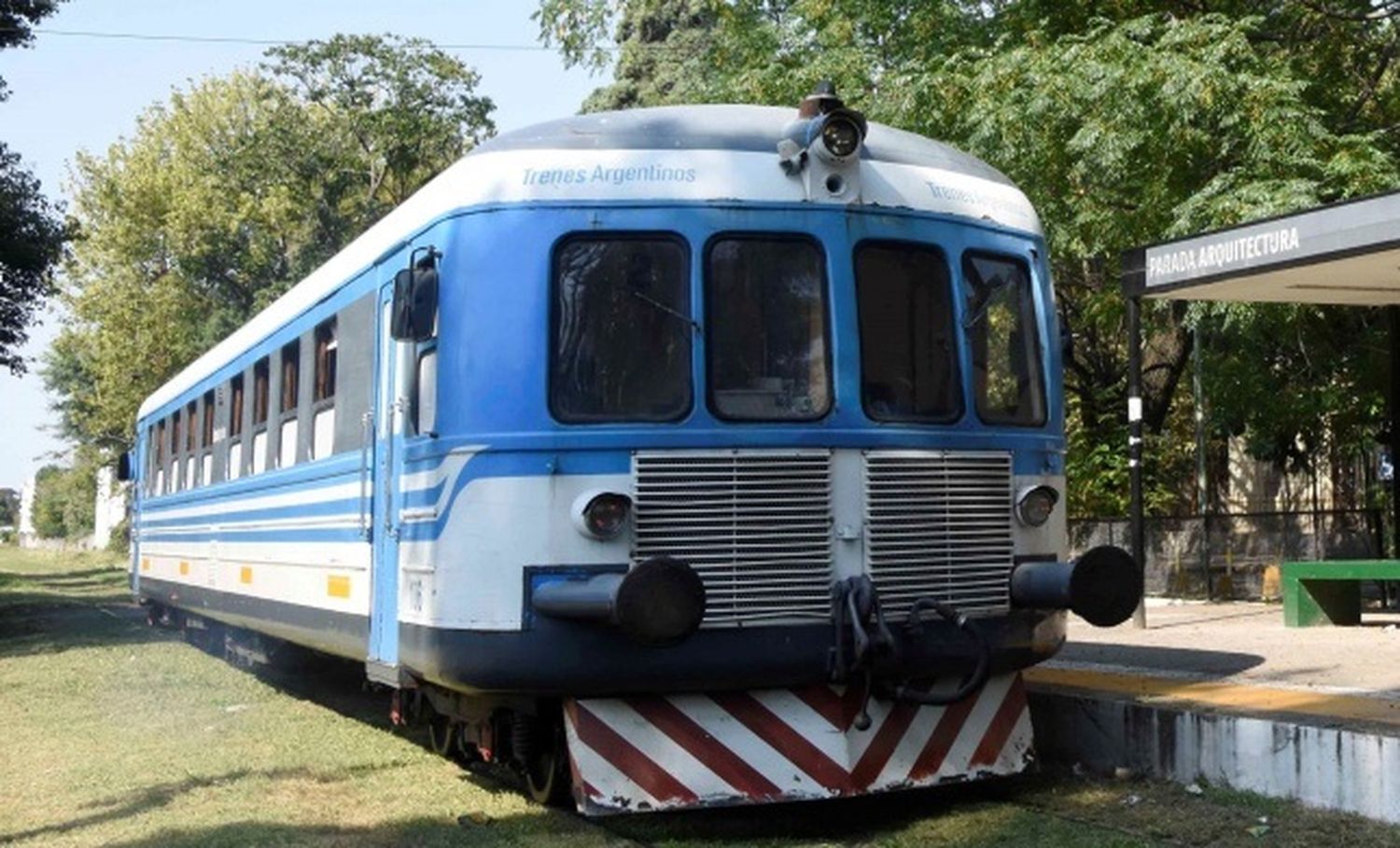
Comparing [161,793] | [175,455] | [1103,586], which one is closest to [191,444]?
[175,455]

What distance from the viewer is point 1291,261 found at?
12.1 meters

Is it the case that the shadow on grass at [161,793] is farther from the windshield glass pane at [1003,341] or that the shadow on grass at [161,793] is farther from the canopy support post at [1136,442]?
the canopy support post at [1136,442]

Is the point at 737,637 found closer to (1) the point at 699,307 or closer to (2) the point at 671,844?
(2) the point at 671,844

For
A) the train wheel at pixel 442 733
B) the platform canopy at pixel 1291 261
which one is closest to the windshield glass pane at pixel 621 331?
the train wheel at pixel 442 733

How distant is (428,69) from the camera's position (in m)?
48.2

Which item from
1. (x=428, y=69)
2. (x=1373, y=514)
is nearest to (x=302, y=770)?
→ (x=1373, y=514)

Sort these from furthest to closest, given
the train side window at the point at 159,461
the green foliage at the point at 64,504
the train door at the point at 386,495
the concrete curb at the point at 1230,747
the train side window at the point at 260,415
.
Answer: the green foliage at the point at 64,504 < the train side window at the point at 159,461 < the train side window at the point at 260,415 < the train door at the point at 386,495 < the concrete curb at the point at 1230,747

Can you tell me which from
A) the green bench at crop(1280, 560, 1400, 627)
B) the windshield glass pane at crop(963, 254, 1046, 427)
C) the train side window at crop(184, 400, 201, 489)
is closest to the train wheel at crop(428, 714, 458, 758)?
the windshield glass pane at crop(963, 254, 1046, 427)

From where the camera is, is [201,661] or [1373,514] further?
[1373,514]

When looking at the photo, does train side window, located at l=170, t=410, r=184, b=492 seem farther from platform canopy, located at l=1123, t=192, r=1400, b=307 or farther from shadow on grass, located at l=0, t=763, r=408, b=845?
platform canopy, located at l=1123, t=192, r=1400, b=307

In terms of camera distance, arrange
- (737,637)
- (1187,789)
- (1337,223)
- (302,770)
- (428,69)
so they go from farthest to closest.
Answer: (428,69) → (1337,223) → (302,770) → (1187,789) → (737,637)

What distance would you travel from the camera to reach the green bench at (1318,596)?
13.6 meters

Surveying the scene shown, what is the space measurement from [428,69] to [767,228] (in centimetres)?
4249

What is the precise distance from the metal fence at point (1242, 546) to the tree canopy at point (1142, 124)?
4.54 ft
